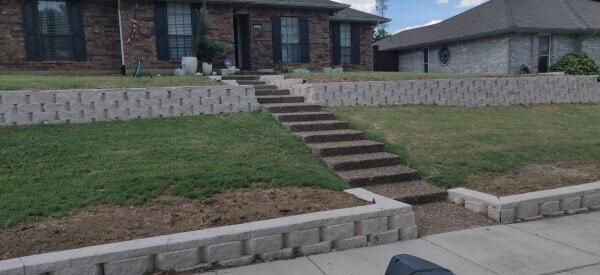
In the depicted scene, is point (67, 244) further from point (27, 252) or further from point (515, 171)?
point (515, 171)

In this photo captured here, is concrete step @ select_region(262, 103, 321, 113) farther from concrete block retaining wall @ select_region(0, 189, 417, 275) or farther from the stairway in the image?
concrete block retaining wall @ select_region(0, 189, 417, 275)

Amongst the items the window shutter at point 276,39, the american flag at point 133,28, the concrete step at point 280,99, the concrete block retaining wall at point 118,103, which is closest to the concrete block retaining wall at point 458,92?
the concrete step at point 280,99

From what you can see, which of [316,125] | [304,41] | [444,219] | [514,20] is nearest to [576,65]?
[514,20]

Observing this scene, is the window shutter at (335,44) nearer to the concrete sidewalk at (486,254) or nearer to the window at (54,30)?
the window at (54,30)

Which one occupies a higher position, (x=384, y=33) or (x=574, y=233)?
Answer: (x=384, y=33)

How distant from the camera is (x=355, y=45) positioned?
19109mm

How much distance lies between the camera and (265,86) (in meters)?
11.4

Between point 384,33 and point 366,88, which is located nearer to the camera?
point 366,88

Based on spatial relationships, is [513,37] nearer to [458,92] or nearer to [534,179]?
[458,92]

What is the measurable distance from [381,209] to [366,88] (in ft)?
20.1

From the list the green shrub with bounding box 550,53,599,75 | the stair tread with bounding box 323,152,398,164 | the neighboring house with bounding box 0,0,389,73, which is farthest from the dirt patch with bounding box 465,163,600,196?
the green shrub with bounding box 550,53,599,75

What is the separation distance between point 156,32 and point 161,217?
429 inches

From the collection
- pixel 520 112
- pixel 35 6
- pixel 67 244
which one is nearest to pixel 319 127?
pixel 67 244

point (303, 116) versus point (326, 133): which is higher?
point (303, 116)
